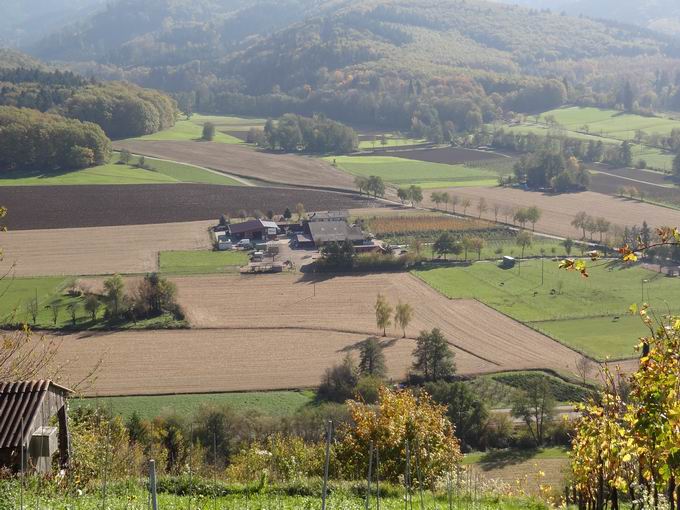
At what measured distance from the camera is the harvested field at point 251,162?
81938mm

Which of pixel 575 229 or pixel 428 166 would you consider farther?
pixel 428 166

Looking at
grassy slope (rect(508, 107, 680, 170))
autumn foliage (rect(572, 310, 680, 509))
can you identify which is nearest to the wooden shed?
autumn foliage (rect(572, 310, 680, 509))

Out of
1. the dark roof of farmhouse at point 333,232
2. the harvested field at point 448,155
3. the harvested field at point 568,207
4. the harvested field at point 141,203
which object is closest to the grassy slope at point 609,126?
the harvested field at point 448,155

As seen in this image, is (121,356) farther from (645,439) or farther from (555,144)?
(555,144)

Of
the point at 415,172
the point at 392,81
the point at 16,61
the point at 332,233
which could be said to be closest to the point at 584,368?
the point at 332,233

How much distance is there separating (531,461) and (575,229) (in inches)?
1564

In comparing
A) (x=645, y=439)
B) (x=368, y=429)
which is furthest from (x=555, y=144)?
(x=645, y=439)

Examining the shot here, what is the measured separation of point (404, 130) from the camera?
410 feet

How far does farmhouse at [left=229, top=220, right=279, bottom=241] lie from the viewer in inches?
2311

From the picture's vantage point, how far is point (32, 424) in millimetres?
12117

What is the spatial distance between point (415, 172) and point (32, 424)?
253ft

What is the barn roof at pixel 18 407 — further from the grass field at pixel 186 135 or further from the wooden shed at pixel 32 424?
the grass field at pixel 186 135

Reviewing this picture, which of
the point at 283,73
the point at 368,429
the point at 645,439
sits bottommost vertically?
the point at 368,429

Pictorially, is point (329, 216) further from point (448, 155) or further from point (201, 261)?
point (448, 155)
